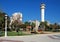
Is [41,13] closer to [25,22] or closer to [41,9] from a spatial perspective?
[41,9]

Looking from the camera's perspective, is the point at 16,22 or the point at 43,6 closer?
the point at 16,22

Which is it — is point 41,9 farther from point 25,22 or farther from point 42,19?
point 25,22

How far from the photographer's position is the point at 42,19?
479ft

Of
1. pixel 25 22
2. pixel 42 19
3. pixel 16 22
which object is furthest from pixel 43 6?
pixel 16 22

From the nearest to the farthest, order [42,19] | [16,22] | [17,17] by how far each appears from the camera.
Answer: [16,22], [17,17], [42,19]

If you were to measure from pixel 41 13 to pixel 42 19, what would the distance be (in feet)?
18.2

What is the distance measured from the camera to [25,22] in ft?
435

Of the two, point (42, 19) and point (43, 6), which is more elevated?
point (43, 6)

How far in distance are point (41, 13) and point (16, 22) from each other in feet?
178

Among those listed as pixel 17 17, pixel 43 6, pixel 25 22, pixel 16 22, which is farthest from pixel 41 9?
pixel 16 22

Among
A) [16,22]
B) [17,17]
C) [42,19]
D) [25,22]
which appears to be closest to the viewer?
[16,22]

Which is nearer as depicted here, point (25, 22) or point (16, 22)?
point (16, 22)

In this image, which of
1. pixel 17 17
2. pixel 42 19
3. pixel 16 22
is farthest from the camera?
pixel 42 19

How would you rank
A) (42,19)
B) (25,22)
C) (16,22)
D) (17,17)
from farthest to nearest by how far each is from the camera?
(42,19) < (25,22) < (17,17) < (16,22)
